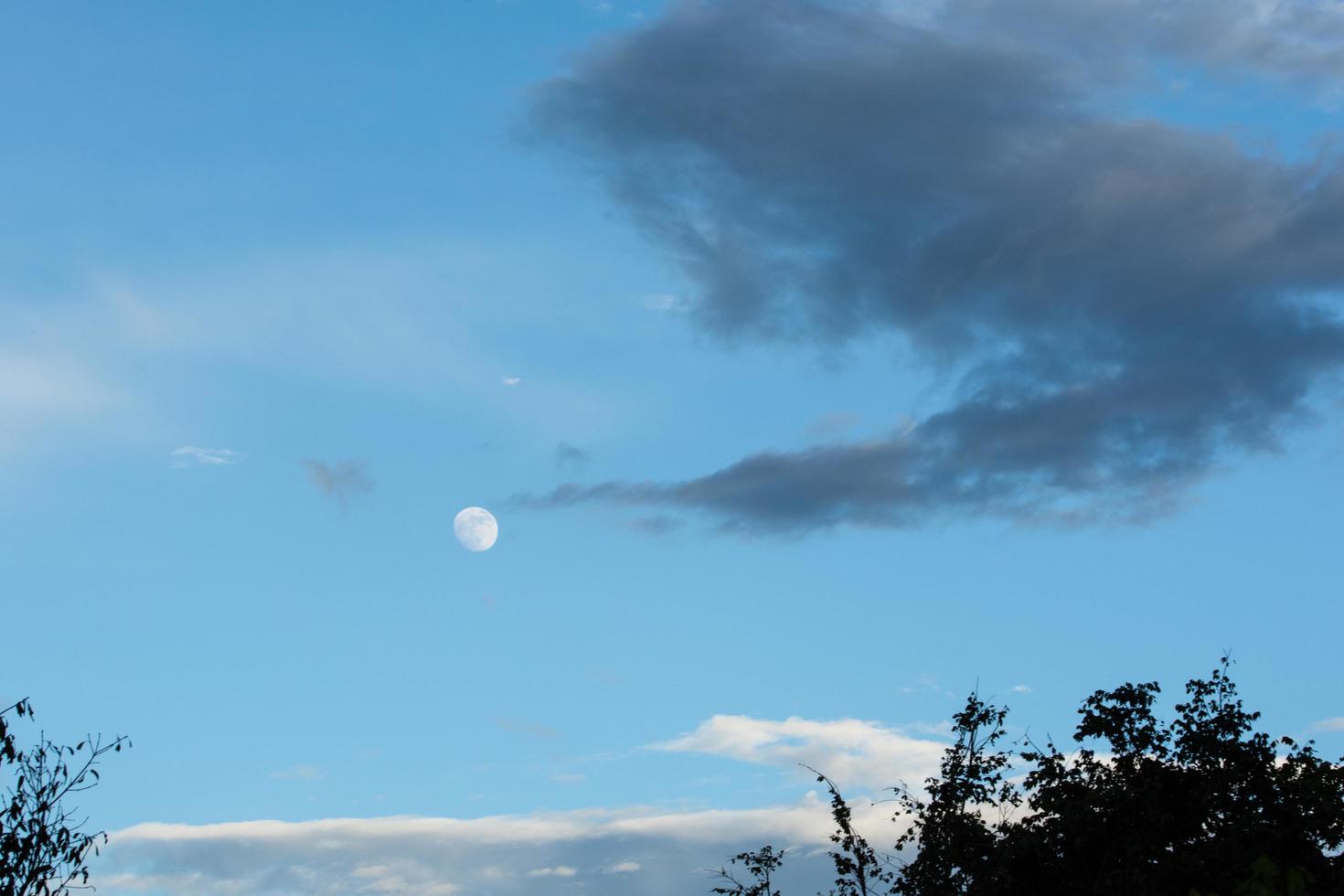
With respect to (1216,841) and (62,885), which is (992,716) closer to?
(1216,841)

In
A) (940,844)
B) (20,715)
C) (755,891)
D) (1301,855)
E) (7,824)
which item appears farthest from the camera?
(755,891)

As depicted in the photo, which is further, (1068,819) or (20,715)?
(1068,819)

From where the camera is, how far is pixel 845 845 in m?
43.5

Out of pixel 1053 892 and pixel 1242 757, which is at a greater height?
pixel 1242 757

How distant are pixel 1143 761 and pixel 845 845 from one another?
9.76 m

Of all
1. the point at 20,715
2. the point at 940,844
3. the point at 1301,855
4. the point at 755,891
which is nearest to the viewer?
the point at 20,715

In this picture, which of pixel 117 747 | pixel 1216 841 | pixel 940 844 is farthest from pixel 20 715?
pixel 1216 841

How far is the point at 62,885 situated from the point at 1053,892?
2573 cm

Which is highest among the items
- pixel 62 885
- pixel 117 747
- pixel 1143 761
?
pixel 1143 761

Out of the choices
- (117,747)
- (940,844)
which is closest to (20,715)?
(117,747)

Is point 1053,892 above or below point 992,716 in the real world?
below

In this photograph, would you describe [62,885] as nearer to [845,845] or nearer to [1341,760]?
[845,845]

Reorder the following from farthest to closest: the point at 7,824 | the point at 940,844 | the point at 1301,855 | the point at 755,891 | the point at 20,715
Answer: the point at 755,891, the point at 940,844, the point at 1301,855, the point at 7,824, the point at 20,715

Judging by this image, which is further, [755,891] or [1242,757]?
[755,891]
